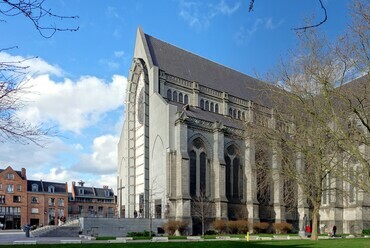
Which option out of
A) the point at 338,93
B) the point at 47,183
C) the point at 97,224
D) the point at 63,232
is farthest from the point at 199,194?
the point at 47,183

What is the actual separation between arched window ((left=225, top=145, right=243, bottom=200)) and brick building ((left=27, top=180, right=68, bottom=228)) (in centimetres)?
4288

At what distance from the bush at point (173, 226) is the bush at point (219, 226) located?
4245 millimetres

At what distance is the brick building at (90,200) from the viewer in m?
92.1

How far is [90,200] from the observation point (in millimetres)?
95188

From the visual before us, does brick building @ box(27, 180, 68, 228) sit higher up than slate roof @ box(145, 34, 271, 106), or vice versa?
slate roof @ box(145, 34, 271, 106)

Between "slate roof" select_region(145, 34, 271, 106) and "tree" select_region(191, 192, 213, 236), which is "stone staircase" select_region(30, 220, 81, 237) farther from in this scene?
"slate roof" select_region(145, 34, 271, 106)

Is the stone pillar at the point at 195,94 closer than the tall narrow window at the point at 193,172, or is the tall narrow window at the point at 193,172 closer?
Result: the tall narrow window at the point at 193,172

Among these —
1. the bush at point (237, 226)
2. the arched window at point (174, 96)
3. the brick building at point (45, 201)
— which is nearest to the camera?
the bush at point (237, 226)

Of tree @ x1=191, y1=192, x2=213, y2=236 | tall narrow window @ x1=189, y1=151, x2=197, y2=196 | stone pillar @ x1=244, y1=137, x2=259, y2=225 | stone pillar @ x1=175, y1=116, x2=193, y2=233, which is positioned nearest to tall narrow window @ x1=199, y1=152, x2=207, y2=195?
tall narrow window @ x1=189, y1=151, x2=197, y2=196

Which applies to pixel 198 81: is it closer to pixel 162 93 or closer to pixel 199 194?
pixel 162 93

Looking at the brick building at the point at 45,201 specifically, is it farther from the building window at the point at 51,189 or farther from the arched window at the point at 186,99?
the arched window at the point at 186,99

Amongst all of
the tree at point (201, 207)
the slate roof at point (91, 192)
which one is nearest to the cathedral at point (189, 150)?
the tree at point (201, 207)

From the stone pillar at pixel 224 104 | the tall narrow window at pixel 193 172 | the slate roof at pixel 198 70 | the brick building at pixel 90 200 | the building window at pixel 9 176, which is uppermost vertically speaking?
the slate roof at pixel 198 70

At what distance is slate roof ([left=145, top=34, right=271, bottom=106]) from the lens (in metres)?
55.8
